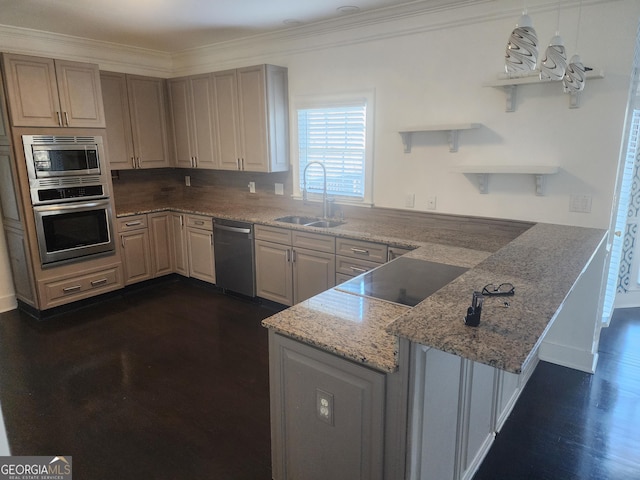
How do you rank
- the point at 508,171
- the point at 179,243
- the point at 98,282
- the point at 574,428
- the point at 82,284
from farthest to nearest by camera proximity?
the point at 179,243 < the point at 98,282 < the point at 82,284 < the point at 508,171 < the point at 574,428

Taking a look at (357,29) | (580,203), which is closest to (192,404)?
(580,203)

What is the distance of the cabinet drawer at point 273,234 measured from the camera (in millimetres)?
3832

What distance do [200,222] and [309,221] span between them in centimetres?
128

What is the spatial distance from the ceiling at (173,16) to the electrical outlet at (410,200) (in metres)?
1.48

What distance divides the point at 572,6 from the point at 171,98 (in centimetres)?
405

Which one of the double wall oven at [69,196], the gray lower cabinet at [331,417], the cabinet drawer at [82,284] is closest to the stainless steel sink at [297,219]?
the double wall oven at [69,196]

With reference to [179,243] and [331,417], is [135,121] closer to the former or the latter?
[179,243]

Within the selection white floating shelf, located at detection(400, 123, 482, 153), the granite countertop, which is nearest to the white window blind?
white floating shelf, located at detection(400, 123, 482, 153)

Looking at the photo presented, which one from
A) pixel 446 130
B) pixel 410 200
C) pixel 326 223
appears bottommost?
pixel 326 223

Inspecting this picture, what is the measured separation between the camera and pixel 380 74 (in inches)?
142

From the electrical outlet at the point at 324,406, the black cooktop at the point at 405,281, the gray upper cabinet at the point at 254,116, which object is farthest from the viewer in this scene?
the gray upper cabinet at the point at 254,116

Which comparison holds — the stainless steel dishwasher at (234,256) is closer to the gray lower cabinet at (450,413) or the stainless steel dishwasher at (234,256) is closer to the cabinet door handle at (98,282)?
the cabinet door handle at (98,282)

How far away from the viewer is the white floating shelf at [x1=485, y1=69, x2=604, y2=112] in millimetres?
2600

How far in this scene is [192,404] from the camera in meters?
2.62
